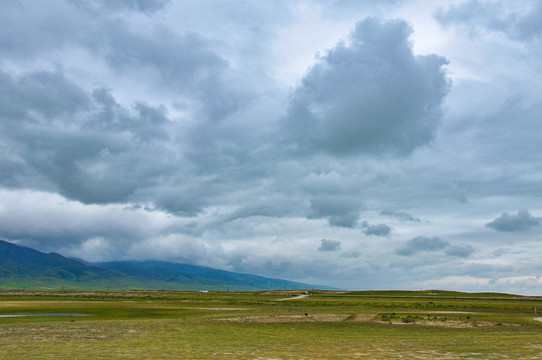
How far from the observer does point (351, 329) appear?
47000mm

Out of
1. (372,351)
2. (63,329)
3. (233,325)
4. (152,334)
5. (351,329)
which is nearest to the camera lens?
(372,351)

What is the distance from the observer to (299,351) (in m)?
29.3

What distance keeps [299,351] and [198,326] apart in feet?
72.4

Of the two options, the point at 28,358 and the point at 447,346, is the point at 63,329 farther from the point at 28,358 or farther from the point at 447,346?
the point at 447,346

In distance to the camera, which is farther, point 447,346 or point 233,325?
point 233,325

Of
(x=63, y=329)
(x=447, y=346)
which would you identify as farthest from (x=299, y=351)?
(x=63, y=329)

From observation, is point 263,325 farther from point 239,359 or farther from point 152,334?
point 239,359

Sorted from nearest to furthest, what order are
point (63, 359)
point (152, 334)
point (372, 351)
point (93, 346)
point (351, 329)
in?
1. point (63, 359)
2. point (372, 351)
3. point (93, 346)
4. point (152, 334)
5. point (351, 329)

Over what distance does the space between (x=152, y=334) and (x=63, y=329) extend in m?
11.0

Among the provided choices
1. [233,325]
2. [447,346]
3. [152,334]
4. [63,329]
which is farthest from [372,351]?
[63,329]

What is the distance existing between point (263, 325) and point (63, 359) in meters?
29.8

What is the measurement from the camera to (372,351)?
29156 millimetres

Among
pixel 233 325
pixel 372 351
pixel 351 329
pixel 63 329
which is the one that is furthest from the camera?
pixel 233 325

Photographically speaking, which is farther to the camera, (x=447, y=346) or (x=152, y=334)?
(x=152, y=334)
